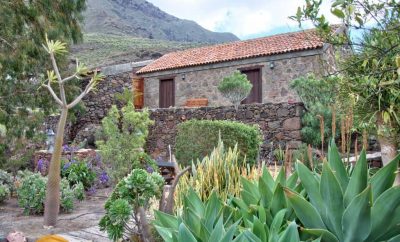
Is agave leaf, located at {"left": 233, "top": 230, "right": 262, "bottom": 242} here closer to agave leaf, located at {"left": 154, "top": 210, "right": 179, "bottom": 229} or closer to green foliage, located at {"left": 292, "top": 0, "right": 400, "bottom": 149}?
agave leaf, located at {"left": 154, "top": 210, "right": 179, "bottom": 229}

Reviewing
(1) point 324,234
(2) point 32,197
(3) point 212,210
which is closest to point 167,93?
(2) point 32,197

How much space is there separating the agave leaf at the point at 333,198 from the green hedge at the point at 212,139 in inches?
205

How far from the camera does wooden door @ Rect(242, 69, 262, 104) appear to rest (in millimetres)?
13117

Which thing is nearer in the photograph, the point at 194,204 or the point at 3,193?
the point at 194,204

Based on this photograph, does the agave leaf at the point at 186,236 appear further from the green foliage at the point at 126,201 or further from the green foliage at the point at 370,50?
the green foliage at the point at 126,201

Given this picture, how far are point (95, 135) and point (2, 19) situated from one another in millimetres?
5319

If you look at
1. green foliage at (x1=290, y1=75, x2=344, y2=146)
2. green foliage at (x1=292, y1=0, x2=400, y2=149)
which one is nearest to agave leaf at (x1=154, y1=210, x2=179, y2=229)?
green foliage at (x1=292, y1=0, x2=400, y2=149)

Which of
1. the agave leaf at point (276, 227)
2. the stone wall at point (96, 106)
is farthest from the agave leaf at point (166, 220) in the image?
the stone wall at point (96, 106)

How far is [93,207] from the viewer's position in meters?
5.25

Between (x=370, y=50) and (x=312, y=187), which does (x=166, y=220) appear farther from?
(x=370, y=50)

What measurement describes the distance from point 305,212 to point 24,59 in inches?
225

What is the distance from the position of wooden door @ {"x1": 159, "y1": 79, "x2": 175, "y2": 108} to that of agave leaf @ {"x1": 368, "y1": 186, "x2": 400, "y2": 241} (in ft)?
44.4

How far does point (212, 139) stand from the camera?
286 inches

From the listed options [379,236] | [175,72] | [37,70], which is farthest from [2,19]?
[175,72]
